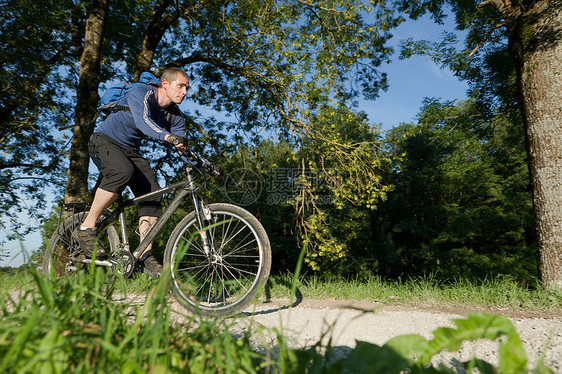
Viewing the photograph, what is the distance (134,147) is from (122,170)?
42 centimetres

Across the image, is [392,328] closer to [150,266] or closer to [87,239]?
[150,266]

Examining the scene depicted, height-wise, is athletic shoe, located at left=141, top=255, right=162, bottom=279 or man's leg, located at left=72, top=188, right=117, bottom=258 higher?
man's leg, located at left=72, top=188, right=117, bottom=258

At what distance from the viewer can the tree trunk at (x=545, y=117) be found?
12.3 ft

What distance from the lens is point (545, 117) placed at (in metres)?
3.93

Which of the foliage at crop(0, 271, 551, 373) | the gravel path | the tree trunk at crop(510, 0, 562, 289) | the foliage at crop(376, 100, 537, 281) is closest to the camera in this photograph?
the foliage at crop(0, 271, 551, 373)

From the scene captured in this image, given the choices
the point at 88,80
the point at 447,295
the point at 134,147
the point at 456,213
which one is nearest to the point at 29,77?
the point at 88,80

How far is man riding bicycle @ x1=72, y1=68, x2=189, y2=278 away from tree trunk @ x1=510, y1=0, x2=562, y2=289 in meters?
4.17

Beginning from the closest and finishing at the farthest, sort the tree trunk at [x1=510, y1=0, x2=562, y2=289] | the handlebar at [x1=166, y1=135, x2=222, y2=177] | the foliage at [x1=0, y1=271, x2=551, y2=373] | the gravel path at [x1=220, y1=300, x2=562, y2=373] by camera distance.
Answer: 1. the foliage at [x1=0, y1=271, x2=551, y2=373]
2. the gravel path at [x1=220, y1=300, x2=562, y2=373]
3. the handlebar at [x1=166, y1=135, x2=222, y2=177]
4. the tree trunk at [x1=510, y1=0, x2=562, y2=289]

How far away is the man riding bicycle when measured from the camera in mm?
3021

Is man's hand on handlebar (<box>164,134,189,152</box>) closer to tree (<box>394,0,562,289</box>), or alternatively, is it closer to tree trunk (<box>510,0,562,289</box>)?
tree (<box>394,0,562,289</box>)

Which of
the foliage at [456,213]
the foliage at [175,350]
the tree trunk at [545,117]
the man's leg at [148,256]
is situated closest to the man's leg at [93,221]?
the man's leg at [148,256]

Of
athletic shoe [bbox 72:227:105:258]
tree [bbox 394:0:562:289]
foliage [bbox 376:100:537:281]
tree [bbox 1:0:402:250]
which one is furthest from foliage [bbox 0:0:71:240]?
foliage [bbox 376:100:537:281]

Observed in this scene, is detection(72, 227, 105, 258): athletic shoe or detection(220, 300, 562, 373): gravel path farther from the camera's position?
detection(72, 227, 105, 258): athletic shoe

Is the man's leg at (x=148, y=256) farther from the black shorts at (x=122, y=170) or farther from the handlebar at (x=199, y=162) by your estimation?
the handlebar at (x=199, y=162)
